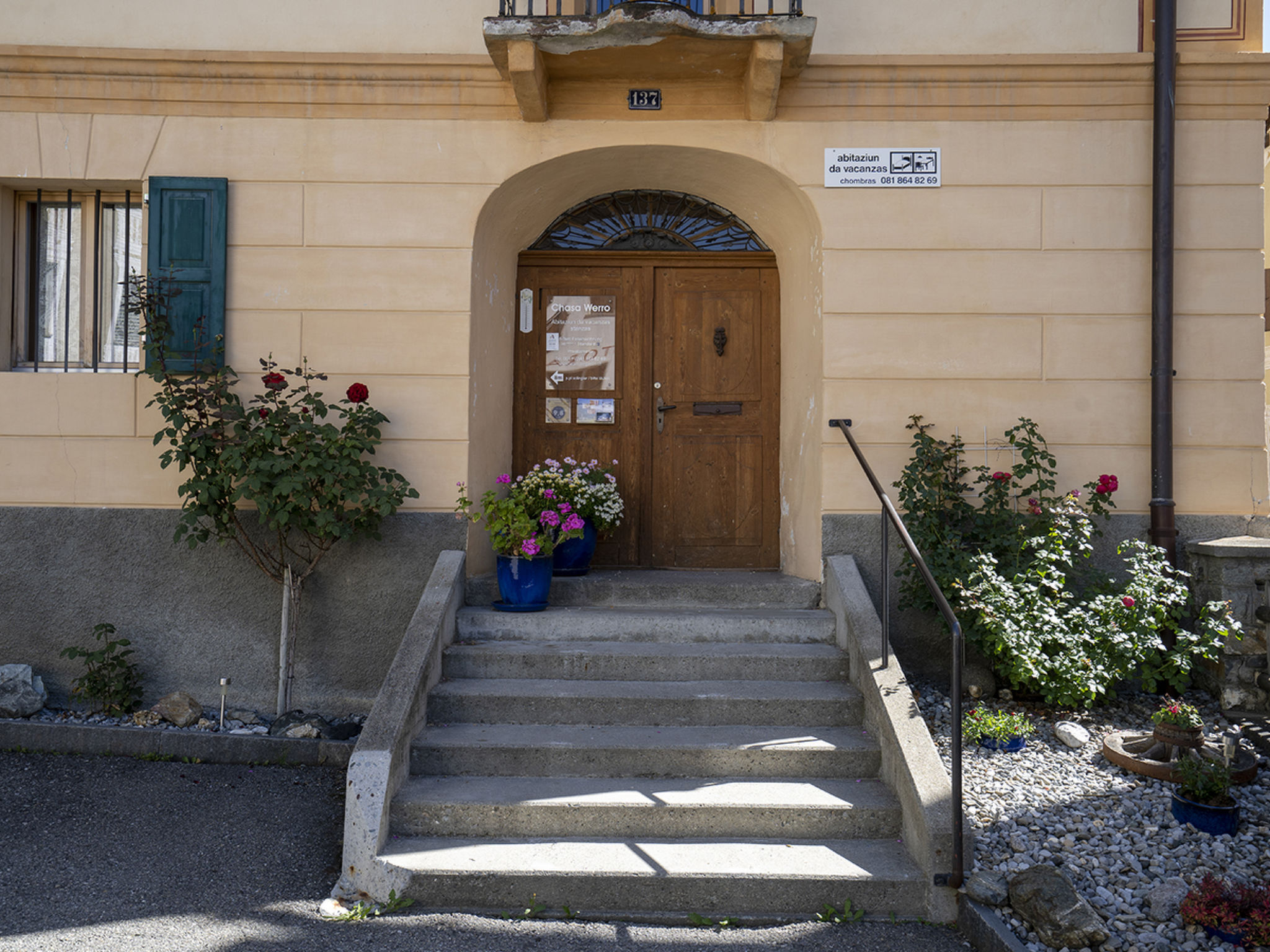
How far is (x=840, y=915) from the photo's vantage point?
122 inches

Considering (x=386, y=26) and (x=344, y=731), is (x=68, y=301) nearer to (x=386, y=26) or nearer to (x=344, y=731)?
(x=386, y=26)

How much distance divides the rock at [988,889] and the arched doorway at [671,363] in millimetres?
2930

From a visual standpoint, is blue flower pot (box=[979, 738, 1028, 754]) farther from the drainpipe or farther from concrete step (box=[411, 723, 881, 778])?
the drainpipe

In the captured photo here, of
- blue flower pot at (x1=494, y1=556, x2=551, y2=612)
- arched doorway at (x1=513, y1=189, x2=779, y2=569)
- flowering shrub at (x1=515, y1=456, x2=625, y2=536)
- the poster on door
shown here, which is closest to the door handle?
arched doorway at (x1=513, y1=189, x2=779, y2=569)

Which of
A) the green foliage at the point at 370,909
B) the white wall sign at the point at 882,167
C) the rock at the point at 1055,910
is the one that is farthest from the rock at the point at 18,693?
the white wall sign at the point at 882,167

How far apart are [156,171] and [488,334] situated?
2.09 metres

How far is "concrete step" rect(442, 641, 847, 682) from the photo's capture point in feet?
14.1

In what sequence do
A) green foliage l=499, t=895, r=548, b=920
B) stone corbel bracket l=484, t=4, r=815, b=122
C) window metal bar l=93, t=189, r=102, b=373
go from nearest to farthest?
green foliage l=499, t=895, r=548, b=920
stone corbel bracket l=484, t=4, r=815, b=122
window metal bar l=93, t=189, r=102, b=373

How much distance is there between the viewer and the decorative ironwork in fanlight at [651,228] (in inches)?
230

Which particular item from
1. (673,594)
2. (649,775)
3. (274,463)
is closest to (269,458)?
(274,463)

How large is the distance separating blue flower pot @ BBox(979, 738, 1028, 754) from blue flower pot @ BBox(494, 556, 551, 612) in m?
2.29

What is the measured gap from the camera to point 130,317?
528 cm

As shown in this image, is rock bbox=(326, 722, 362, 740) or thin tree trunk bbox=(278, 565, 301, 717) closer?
rock bbox=(326, 722, 362, 740)

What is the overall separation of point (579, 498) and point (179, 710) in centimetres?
241
